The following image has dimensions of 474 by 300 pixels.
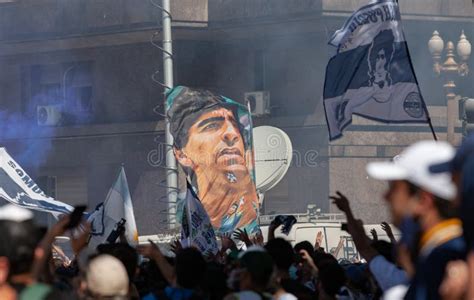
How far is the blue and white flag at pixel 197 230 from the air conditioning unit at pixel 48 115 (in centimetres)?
2243

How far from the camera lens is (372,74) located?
12.4 metres

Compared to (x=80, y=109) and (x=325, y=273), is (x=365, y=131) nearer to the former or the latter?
(x=80, y=109)

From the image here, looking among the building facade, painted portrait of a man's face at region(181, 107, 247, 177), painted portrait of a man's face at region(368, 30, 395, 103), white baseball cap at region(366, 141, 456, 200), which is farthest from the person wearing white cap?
the building facade

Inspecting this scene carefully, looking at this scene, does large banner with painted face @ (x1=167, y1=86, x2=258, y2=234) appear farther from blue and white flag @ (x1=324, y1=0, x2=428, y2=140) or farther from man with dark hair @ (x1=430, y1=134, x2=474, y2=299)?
man with dark hair @ (x1=430, y1=134, x2=474, y2=299)

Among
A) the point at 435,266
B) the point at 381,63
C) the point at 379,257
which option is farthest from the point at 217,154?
the point at 435,266

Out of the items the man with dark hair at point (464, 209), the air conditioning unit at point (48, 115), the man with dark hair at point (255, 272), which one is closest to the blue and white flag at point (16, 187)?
the man with dark hair at point (255, 272)

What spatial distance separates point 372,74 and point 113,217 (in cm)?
382

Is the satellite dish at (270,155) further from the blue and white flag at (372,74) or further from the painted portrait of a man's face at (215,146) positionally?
the blue and white flag at (372,74)

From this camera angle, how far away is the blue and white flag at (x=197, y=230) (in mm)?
13156

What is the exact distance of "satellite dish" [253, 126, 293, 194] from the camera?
30.5 meters

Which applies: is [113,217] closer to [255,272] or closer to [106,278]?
[255,272]

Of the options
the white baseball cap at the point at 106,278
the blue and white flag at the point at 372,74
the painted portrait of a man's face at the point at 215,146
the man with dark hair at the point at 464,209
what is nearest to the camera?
the man with dark hair at the point at 464,209

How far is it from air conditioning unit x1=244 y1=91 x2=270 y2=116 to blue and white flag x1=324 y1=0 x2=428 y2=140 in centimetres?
2085

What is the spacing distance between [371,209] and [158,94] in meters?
5.86
